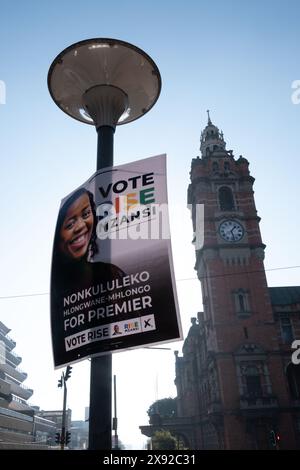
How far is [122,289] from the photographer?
4.32 m

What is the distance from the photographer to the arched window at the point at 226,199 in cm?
4447

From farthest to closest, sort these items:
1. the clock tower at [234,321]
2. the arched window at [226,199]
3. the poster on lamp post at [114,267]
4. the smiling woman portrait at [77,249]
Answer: the arched window at [226,199] < the clock tower at [234,321] < the smiling woman portrait at [77,249] < the poster on lamp post at [114,267]

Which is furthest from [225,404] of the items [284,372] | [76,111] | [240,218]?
[76,111]

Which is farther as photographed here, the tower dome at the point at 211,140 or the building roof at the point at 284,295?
the tower dome at the point at 211,140

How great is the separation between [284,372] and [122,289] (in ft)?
120

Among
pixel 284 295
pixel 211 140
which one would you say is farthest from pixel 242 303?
pixel 211 140

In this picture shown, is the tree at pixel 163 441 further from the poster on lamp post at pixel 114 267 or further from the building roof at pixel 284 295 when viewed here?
the poster on lamp post at pixel 114 267

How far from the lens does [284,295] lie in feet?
148

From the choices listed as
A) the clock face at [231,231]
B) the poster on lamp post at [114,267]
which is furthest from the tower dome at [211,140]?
the poster on lamp post at [114,267]

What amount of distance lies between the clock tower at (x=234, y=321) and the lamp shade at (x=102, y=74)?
110 feet

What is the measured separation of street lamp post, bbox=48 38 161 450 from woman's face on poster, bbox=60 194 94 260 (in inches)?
37.6

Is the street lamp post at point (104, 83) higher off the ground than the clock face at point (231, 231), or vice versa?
the clock face at point (231, 231)

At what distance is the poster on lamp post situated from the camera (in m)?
4.18

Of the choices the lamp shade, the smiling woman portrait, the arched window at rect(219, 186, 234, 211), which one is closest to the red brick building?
the arched window at rect(219, 186, 234, 211)
